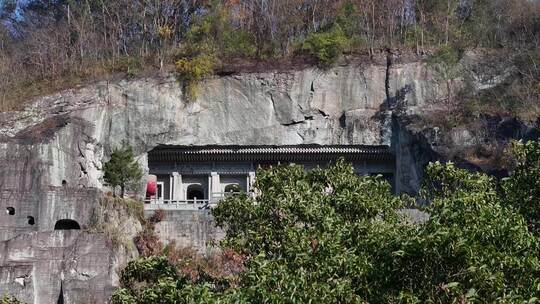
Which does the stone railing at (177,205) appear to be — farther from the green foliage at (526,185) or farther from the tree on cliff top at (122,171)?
the green foliage at (526,185)

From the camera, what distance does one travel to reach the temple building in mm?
34344

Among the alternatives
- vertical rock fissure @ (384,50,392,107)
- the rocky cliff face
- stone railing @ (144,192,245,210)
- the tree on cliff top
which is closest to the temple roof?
the rocky cliff face

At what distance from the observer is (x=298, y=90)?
34312 mm

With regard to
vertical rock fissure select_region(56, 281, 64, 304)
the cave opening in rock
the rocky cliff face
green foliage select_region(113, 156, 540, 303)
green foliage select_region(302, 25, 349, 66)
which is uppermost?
A: green foliage select_region(302, 25, 349, 66)

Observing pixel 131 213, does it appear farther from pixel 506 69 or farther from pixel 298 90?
pixel 506 69

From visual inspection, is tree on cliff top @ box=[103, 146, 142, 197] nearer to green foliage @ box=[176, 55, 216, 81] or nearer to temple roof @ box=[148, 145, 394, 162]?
temple roof @ box=[148, 145, 394, 162]

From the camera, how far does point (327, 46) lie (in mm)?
34469

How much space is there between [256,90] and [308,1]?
551cm

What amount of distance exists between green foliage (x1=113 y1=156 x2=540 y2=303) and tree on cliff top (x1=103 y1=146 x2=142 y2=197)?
1534cm

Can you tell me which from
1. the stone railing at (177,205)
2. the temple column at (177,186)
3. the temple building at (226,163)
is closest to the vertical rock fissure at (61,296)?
the stone railing at (177,205)

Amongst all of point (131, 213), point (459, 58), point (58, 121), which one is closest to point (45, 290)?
point (131, 213)

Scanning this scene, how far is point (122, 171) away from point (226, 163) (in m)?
5.73

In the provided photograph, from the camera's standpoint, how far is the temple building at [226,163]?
3434 centimetres

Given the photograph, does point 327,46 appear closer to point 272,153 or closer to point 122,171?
point 272,153
